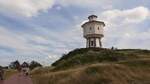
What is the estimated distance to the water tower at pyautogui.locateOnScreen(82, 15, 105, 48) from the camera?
235 ft

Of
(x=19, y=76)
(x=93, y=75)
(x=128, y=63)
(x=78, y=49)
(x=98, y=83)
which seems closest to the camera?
(x=19, y=76)

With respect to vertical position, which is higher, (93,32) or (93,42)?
(93,32)

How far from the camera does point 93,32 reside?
2808 inches

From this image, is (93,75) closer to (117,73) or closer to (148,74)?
(117,73)

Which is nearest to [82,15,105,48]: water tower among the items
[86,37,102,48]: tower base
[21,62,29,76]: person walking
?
[86,37,102,48]: tower base

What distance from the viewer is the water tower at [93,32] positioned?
71625 millimetres

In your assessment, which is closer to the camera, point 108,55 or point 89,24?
point 108,55

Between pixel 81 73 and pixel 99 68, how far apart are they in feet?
9.25

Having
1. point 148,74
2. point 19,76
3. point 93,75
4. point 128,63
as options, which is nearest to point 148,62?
point 128,63

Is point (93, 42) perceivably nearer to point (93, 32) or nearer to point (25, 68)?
point (93, 32)

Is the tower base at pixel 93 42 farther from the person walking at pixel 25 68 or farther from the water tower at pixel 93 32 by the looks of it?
the person walking at pixel 25 68

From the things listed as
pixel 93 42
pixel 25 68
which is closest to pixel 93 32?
pixel 93 42

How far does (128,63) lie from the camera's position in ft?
141

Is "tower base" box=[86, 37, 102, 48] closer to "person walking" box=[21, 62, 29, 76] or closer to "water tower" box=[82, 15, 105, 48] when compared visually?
"water tower" box=[82, 15, 105, 48]
